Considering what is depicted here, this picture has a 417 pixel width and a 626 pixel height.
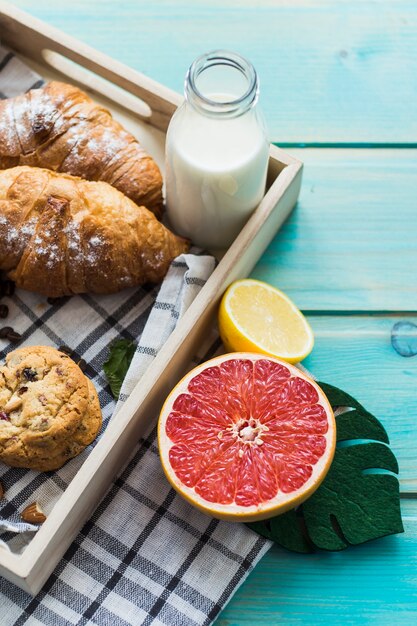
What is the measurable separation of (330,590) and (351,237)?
815 mm

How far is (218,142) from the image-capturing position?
1.91 meters

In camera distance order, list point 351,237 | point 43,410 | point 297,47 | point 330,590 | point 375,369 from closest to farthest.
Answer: point 43,410, point 330,590, point 375,369, point 351,237, point 297,47

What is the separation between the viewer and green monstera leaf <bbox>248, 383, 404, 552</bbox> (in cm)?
194

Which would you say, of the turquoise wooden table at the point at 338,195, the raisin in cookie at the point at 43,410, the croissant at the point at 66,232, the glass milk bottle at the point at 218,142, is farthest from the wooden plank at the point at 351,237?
the raisin in cookie at the point at 43,410

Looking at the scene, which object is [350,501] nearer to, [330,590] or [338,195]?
[330,590]

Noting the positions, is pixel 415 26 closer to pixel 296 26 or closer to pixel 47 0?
pixel 296 26

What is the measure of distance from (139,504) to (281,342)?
46cm

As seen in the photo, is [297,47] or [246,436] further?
[297,47]

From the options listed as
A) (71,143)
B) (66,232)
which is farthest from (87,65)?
(66,232)

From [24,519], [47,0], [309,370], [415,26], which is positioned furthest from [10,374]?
[415,26]

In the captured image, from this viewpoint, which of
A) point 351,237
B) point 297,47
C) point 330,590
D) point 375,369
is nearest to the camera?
point 330,590

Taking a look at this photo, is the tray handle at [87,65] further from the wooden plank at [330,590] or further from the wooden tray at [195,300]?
the wooden plank at [330,590]

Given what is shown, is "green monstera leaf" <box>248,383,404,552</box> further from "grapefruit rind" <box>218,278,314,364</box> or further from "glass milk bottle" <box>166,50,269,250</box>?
"glass milk bottle" <box>166,50,269,250</box>

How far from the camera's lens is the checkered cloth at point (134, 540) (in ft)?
6.13
